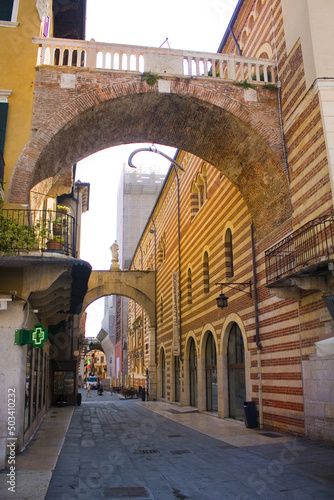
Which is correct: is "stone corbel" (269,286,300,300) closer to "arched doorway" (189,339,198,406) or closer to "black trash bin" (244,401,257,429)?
"black trash bin" (244,401,257,429)

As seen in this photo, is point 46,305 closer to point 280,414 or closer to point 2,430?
point 2,430

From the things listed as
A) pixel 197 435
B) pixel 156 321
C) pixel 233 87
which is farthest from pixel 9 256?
pixel 156 321

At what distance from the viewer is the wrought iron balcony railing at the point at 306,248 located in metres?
9.88

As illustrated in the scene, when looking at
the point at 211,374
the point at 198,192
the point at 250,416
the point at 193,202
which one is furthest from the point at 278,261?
the point at 193,202

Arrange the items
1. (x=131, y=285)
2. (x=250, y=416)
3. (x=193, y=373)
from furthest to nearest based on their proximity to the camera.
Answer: (x=131, y=285) → (x=193, y=373) → (x=250, y=416)

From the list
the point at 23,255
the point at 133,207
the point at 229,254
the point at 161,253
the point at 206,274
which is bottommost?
the point at 23,255

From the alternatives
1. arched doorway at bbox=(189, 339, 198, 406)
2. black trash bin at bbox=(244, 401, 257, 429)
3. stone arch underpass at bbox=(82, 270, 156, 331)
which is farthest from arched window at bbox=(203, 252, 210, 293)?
stone arch underpass at bbox=(82, 270, 156, 331)

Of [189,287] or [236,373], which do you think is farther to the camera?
[189,287]

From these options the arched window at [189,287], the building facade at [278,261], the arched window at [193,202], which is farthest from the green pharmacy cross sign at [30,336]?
the arched window at [189,287]

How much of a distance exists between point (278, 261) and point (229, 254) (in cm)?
498

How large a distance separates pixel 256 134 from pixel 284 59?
7.53ft

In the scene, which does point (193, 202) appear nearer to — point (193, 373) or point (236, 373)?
point (193, 373)

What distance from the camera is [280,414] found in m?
12.6

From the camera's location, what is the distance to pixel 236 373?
1639cm
